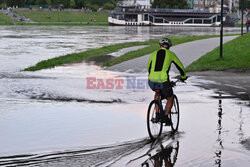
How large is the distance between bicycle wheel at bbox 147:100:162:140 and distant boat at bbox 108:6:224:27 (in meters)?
122

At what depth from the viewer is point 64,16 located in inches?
5541

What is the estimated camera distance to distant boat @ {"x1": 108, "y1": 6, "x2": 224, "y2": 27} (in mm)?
129875

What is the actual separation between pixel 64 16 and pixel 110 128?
5317 inches

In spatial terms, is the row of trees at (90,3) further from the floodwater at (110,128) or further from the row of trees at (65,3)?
the floodwater at (110,128)

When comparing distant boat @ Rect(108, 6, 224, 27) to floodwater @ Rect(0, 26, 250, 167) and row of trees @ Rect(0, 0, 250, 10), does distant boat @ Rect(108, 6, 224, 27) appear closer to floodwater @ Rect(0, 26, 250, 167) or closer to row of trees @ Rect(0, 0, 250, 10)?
row of trees @ Rect(0, 0, 250, 10)

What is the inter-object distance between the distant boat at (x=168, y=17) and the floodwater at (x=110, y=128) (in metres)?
116

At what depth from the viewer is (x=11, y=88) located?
1423cm

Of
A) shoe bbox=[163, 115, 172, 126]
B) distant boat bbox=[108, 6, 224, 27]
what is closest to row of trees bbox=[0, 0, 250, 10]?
distant boat bbox=[108, 6, 224, 27]

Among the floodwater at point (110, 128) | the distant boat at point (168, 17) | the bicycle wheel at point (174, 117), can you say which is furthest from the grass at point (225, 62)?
the distant boat at point (168, 17)

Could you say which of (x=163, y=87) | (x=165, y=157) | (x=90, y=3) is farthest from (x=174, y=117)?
(x=90, y=3)

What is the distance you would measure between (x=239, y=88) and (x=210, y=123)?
16.7 ft

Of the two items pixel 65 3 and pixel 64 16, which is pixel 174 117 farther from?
pixel 65 3

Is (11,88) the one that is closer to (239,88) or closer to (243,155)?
(239,88)

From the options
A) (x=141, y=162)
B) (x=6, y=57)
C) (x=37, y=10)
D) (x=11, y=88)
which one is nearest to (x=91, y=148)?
(x=141, y=162)
